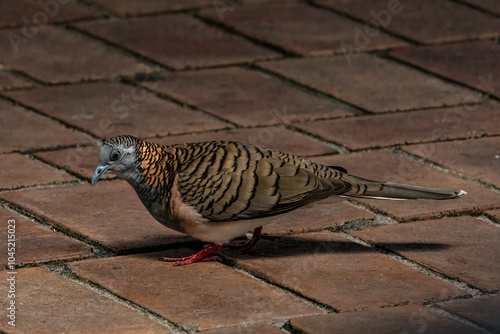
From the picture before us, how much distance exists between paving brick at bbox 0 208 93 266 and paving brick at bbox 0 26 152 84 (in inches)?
68.3

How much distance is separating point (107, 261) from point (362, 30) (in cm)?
316

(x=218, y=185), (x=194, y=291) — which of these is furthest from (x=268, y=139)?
(x=194, y=291)

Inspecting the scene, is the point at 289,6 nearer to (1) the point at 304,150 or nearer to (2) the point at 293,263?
(1) the point at 304,150

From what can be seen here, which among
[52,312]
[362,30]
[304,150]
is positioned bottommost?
[52,312]

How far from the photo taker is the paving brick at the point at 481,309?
3.82m

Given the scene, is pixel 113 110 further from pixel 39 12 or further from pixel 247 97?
pixel 39 12

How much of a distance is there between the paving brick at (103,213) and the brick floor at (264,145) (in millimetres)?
12

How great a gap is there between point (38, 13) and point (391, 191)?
11.3ft

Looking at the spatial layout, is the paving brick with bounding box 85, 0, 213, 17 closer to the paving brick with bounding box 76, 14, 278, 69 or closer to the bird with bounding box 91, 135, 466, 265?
the paving brick with bounding box 76, 14, 278, 69

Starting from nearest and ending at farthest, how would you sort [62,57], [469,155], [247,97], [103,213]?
[103,213] → [469,155] → [247,97] → [62,57]

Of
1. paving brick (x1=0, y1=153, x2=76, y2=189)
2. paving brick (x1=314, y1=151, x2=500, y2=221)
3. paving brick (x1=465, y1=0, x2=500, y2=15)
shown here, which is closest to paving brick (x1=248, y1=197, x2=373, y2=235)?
paving brick (x1=314, y1=151, x2=500, y2=221)

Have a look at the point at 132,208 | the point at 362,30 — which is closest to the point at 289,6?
the point at 362,30

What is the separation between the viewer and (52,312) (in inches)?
154

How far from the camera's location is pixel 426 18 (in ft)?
24.0
